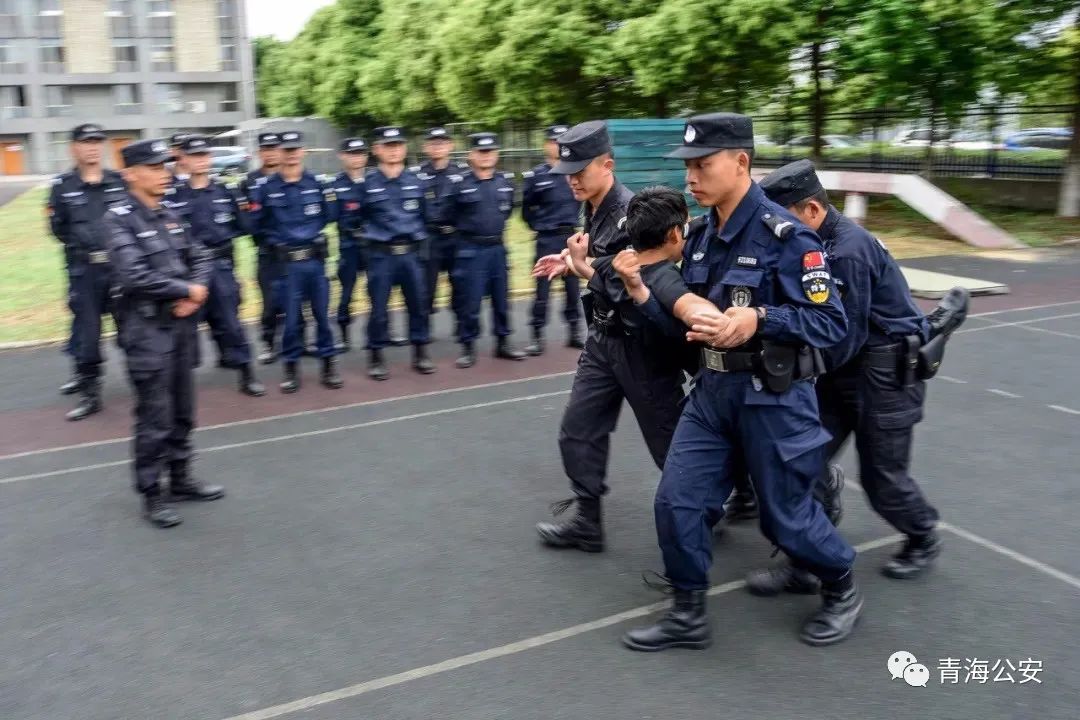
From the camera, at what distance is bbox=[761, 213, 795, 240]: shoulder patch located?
3.34m

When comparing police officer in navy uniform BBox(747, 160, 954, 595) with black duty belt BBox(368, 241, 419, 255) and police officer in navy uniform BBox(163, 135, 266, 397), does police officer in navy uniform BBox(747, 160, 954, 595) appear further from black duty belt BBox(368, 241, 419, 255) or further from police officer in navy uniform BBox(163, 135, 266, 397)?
police officer in navy uniform BBox(163, 135, 266, 397)

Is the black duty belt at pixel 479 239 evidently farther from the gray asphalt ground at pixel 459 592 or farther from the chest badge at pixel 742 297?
the chest badge at pixel 742 297

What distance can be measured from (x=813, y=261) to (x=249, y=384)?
5.49 m

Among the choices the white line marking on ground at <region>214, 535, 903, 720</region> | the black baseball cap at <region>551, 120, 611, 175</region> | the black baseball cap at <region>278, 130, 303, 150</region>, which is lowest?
the white line marking on ground at <region>214, 535, 903, 720</region>

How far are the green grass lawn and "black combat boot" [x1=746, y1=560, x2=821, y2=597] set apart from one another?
278 inches

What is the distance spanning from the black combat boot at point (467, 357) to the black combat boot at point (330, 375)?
109 centimetres

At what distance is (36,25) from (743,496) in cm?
5201

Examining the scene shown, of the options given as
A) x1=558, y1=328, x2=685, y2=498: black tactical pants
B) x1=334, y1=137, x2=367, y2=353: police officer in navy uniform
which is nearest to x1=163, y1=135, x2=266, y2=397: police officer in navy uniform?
x1=334, y1=137, x2=367, y2=353: police officer in navy uniform

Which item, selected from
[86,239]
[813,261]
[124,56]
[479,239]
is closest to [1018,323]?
[479,239]

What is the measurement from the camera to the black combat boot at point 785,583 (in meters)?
4.14

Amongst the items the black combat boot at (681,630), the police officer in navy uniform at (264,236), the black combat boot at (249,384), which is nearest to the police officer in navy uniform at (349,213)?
the police officer in navy uniform at (264,236)

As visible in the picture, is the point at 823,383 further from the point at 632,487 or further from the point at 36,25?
the point at 36,25

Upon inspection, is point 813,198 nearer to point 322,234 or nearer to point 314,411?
point 314,411

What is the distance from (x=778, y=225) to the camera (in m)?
3.35
